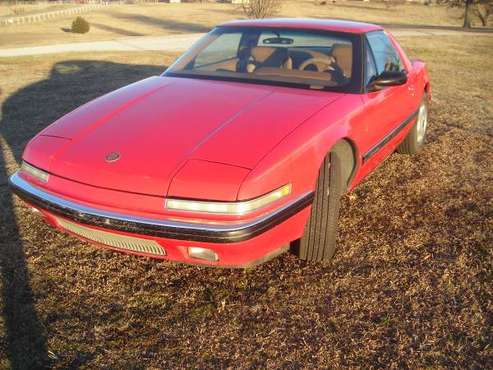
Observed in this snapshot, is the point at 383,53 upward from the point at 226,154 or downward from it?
upward

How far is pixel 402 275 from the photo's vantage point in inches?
111

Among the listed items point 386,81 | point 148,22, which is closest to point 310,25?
point 386,81

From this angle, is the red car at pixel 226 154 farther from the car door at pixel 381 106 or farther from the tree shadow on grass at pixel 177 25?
the tree shadow on grass at pixel 177 25

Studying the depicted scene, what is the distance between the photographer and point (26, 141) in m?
5.29

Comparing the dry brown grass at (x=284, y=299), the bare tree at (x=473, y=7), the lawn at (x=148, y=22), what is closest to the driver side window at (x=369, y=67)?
the dry brown grass at (x=284, y=299)

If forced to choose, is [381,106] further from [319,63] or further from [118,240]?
[118,240]

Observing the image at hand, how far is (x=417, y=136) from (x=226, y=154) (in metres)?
→ 3.20

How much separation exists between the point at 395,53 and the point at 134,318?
3.45 meters

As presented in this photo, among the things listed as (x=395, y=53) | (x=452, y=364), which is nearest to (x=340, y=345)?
(x=452, y=364)

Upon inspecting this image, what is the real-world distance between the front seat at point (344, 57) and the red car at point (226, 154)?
0.01m

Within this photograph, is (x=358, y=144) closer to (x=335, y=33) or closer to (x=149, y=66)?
(x=335, y=33)

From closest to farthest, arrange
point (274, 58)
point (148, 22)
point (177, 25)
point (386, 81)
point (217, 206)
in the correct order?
point (217, 206) < point (386, 81) < point (274, 58) < point (177, 25) < point (148, 22)

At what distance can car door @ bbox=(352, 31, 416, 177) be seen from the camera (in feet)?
10.7

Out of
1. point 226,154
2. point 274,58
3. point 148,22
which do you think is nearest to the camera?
point 226,154
